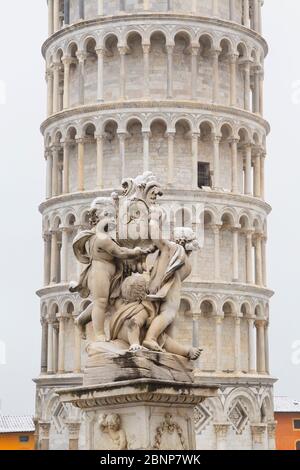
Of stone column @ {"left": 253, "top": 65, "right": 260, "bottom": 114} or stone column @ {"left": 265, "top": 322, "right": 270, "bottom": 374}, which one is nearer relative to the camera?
stone column @ {"left": 265, "top": 322, "right": 270, "bottom": 374}

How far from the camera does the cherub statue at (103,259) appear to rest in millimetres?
11586

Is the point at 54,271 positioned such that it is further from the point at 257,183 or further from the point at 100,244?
the point at 100,244

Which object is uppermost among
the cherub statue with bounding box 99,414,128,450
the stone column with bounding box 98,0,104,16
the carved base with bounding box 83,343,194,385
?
the stone column with bounding box 98,0,104,16

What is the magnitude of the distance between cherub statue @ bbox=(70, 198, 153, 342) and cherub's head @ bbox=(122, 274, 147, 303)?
0.58ft

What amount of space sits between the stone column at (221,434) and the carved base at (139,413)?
39.4 metres

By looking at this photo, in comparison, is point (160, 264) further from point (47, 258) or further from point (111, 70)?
point (47, 258)

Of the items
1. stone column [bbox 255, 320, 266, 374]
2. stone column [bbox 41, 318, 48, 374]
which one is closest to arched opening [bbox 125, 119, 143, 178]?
stone column [bbox 41, 318, 48, 374]

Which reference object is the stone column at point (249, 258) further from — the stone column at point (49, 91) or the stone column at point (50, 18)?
the stone column at point (50, 18)

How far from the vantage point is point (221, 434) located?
50.3 meters

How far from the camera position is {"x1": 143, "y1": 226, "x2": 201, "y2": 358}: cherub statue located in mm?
11531

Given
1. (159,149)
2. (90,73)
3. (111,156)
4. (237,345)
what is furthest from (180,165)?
(237,345)

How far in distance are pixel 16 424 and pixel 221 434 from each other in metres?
37.2

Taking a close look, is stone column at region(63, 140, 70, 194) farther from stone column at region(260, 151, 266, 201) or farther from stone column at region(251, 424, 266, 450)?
stone column at region(251, 424, 266, 450)
